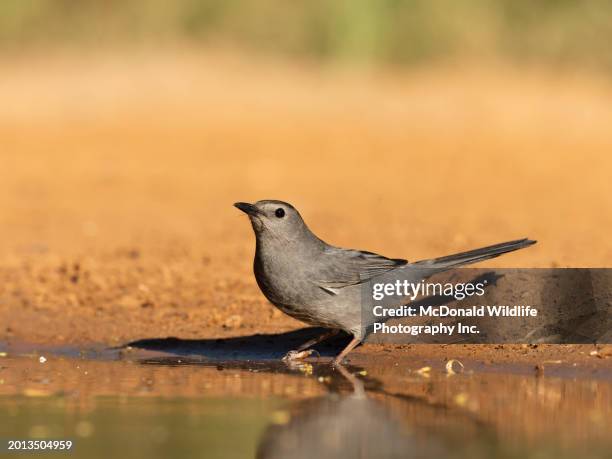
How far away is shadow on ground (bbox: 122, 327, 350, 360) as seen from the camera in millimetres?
8742

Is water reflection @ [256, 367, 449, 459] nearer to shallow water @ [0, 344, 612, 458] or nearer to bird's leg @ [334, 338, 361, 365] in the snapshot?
shallow water @ [0, 344, 612, 458]

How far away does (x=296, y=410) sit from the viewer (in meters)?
6.71

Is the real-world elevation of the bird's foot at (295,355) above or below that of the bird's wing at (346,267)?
below

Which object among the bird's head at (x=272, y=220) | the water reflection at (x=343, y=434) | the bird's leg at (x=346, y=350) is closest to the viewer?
the water reflection at (x=343, y=434)

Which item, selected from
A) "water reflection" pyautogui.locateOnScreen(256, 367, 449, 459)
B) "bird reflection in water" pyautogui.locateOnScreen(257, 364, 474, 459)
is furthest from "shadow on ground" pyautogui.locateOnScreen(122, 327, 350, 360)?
"water reflection" pyautogui.locateOnScreen(256, 367, 449, 459)

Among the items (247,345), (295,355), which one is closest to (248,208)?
(295,355)

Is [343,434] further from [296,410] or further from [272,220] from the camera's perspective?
[272,220]

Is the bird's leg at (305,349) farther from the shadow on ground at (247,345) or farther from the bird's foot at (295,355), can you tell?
the shadow on ground at (247,345)

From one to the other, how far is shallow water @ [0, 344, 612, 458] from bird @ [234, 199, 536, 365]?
1.17ft

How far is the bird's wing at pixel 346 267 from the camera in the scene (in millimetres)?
8008

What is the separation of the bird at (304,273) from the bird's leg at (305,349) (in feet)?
0.88

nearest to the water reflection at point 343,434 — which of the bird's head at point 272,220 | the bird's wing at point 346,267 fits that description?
the bird's wing at point 346,267

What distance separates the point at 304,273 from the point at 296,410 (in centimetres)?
142

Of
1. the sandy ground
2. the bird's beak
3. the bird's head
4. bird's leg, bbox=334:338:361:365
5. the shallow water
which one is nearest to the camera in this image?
the shallow water
